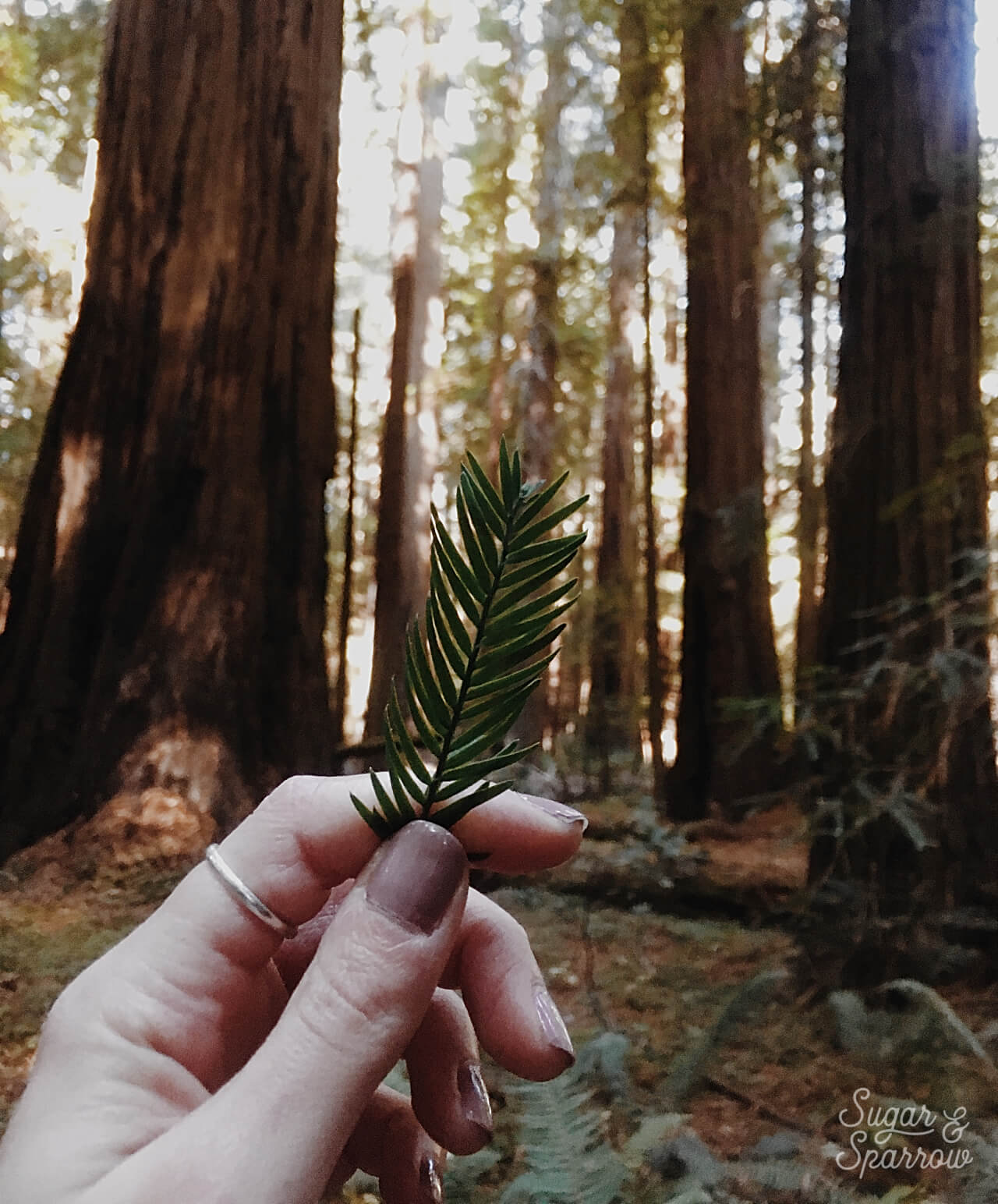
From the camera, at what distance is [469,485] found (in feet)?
2.22

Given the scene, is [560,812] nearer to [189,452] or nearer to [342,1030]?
[342,1030]

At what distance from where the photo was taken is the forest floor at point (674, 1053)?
169 centimetres

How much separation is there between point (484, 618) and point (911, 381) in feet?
9.37

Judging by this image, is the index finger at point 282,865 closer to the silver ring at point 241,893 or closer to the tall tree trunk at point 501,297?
the silver ring at point 241,893

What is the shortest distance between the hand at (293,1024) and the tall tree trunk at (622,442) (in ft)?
17.4

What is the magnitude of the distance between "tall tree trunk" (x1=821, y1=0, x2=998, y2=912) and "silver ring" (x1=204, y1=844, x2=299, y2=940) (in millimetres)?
2299

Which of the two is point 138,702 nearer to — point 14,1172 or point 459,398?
point 14,1172

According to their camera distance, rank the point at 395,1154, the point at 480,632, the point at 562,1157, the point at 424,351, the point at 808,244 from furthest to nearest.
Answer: the point at 424,351 < the point at 808,244 < the point at 562,1157 < the point at 395,1154 < the point at 480,632

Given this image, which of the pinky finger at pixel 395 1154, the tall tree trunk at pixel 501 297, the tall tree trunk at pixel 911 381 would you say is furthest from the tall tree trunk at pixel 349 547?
the tall tree trunk at pixel 501 297

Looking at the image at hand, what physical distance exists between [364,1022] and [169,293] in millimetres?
3225

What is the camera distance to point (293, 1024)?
80 cm

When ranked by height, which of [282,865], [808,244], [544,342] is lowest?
[282,865]

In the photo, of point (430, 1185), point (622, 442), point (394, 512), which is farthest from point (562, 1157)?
point (622, 442)

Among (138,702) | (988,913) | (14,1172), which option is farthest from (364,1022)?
(988,913)
